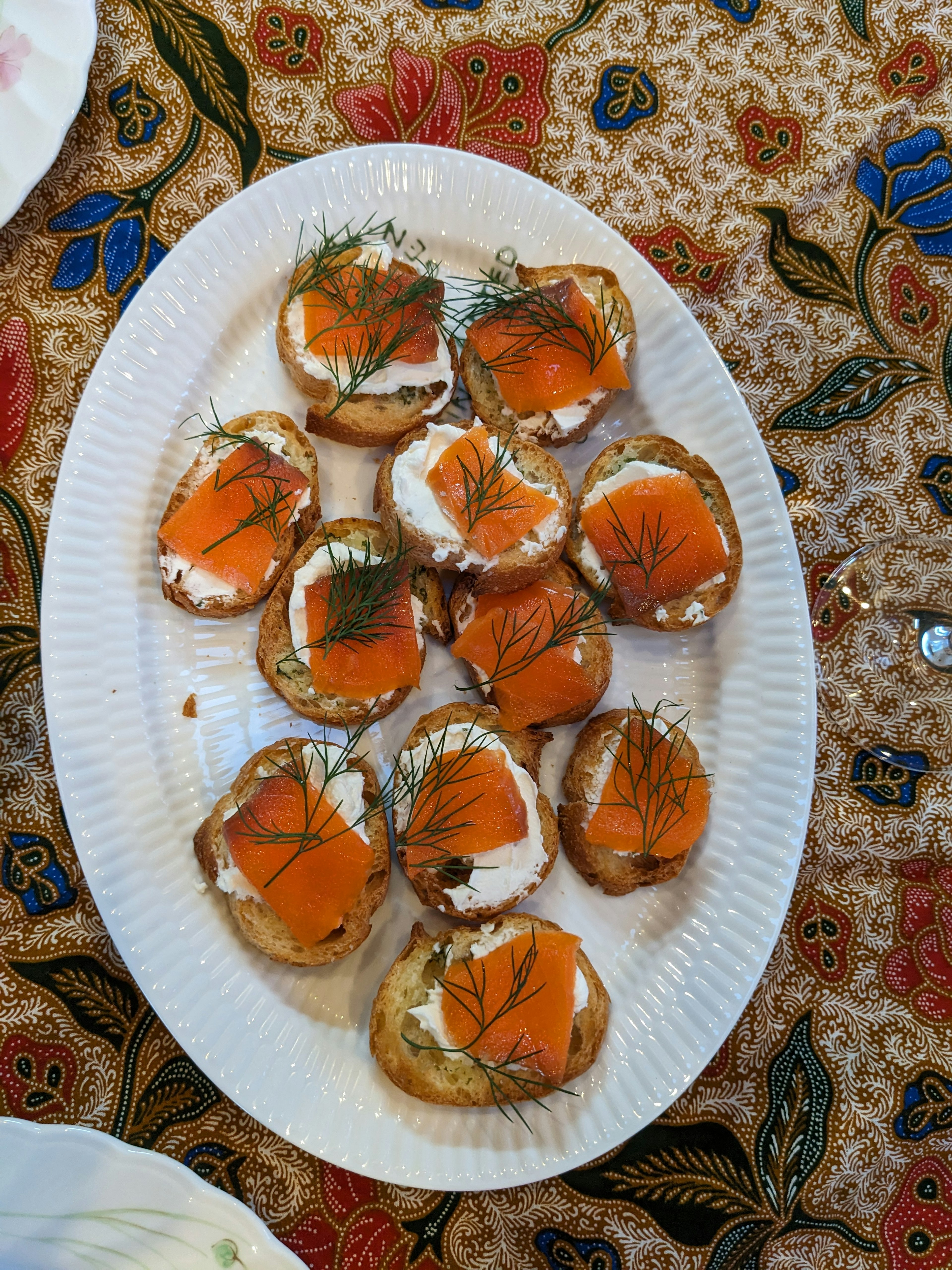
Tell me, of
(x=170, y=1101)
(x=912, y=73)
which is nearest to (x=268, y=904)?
(x=170, y=1101)

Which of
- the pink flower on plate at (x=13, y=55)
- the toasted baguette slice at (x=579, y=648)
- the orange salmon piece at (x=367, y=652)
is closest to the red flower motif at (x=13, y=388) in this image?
the pink flower on plate at (x=13, y=55)

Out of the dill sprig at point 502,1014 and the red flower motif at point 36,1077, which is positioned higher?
the dill sprig at point 502,1014

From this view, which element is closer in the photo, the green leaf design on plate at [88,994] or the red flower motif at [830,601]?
the green leaf design on plate at [88,994]

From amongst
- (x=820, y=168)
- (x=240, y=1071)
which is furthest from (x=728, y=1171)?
(x=820, y=168)

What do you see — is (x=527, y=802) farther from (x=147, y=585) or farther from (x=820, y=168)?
(x=820, y=168)

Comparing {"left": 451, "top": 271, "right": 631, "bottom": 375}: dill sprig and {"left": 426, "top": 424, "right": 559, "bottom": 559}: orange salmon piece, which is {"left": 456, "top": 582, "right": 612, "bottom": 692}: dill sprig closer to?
{"left": 426, "top": 424, "right": 559, "bottom": 559}: orange salmon piece

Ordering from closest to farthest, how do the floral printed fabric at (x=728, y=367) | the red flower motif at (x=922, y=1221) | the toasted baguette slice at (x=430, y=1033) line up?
the toasted baguette slice at (x=430, y=1033), the floral printed fabric at (x=728, y=367), the red flower motif at (x=922, y=1221)

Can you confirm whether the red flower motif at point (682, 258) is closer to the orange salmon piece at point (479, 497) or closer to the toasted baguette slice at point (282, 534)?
the orange salmon piece at point (479, 497)

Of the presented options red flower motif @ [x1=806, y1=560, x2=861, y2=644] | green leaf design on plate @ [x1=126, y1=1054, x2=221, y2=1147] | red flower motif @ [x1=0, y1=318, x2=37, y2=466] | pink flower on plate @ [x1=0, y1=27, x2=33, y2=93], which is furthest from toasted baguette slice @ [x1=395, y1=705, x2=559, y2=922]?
pink flower on plate @ [x1=0, y1=27, x2=33, y2=93]
